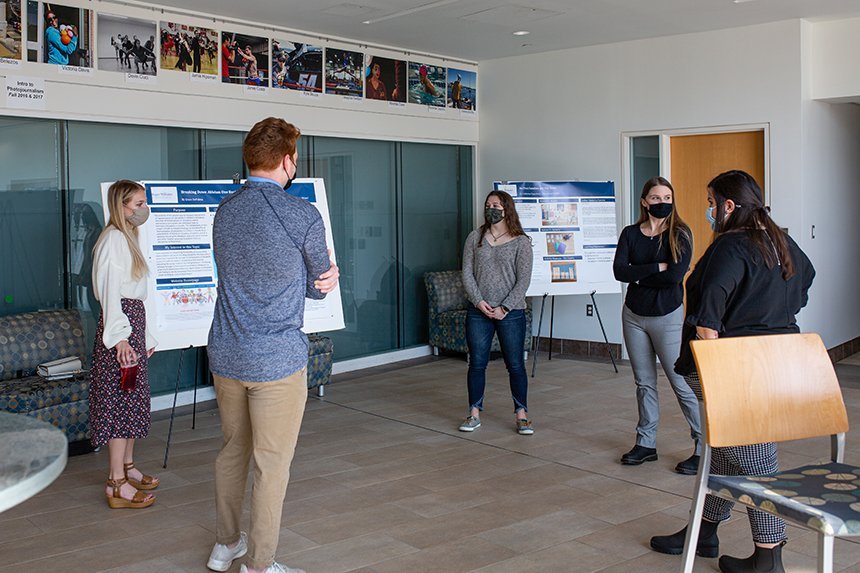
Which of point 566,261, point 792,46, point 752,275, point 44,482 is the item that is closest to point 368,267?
point 566,261

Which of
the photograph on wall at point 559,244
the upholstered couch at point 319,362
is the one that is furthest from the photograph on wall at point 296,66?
the photograph on wall at point 559,244

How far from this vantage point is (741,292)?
3.66m

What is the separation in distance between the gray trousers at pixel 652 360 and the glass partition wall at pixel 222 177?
386 centimetres

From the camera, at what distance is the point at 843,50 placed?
798 centimetres

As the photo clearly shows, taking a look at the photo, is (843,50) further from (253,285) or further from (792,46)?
(253,285)

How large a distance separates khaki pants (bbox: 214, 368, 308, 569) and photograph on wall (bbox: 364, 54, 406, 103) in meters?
5.88

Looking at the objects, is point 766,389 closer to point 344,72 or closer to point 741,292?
point 741,292

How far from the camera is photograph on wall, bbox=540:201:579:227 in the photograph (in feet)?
28.6

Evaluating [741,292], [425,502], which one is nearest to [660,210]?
[741,292]

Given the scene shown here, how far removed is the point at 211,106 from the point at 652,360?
4.34 metres

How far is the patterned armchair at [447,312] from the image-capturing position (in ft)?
29.9

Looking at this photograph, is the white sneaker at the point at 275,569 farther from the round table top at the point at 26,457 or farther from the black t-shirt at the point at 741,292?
the black t-shirt at the point at 741,292

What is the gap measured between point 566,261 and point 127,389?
5.04m

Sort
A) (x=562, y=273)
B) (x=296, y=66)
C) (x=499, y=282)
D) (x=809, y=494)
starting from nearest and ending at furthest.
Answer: (x=809, y=494)
(x=499, y=282)
(x=296, y=66)
(x=562, y=273)
